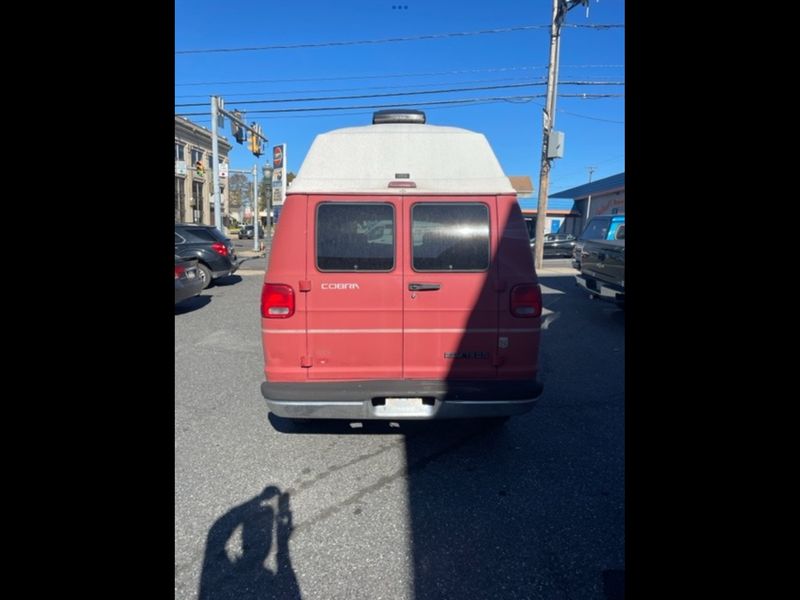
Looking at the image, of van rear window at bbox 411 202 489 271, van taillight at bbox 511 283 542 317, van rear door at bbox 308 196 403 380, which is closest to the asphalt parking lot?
van rear door at bbox 308 196 403 380

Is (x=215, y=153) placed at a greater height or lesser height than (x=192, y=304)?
greater

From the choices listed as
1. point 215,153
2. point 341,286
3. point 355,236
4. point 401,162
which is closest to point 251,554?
point 341,286

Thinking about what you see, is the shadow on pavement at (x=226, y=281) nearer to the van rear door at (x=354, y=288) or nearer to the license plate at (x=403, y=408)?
the van rear door at (x=354, y=288)

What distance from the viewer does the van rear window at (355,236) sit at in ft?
10.5

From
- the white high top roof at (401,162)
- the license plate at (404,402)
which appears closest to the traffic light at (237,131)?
the white high top roof at (401,162)

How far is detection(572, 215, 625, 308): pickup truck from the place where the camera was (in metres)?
Answer: 7.55

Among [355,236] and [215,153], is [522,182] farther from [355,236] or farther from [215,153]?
[355,236]

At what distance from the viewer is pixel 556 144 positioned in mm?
14516

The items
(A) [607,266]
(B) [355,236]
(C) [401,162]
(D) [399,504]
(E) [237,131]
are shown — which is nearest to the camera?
(D) [399,504]

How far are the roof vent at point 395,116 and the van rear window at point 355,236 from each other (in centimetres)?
154

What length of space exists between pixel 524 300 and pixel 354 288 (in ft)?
4.31

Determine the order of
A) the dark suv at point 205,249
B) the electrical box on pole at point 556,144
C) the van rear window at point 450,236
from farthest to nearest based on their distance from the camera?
the electrical box on pole at point 556,144 → the dark suv at point 205,249 → the van rear window at point 450,236

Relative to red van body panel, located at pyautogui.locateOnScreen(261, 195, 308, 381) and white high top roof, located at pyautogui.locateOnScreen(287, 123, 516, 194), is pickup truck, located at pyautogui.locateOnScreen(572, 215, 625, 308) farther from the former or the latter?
red van body panel, located at pyautogui.locateOnScreen(261, 195, 308, 381)
